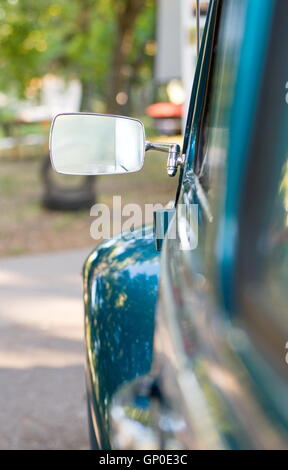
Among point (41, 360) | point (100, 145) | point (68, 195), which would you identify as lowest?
point (68, 195)

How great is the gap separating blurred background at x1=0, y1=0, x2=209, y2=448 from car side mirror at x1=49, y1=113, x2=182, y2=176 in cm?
164

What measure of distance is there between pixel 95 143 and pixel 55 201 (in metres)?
8.00

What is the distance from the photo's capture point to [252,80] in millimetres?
1061

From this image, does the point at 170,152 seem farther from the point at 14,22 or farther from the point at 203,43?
the point at 14,22

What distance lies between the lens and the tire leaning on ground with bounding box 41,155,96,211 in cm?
1009

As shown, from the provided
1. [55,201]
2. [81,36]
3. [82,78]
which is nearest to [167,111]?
[82,78]

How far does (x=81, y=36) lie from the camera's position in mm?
17688

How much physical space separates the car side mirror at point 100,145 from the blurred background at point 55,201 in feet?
5.40

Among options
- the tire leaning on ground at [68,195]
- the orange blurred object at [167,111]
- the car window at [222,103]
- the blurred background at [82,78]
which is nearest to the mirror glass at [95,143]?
the car window at [222,103]

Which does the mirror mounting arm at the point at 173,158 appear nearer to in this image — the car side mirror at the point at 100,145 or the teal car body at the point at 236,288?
the car side mirror at the point at 100,145

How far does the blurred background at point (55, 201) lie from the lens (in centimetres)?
384

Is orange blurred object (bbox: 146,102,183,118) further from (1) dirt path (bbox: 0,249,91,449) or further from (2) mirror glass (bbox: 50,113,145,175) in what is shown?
(2) mirror glass (bbox: 50,113,145,175)

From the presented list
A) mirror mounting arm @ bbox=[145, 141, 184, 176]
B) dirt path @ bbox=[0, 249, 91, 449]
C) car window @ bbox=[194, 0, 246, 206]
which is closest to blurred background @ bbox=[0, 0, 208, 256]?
dirt path @ bbox=[0, 249, 91, 449]

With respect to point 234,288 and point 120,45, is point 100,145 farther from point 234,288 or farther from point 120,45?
point 120,45
